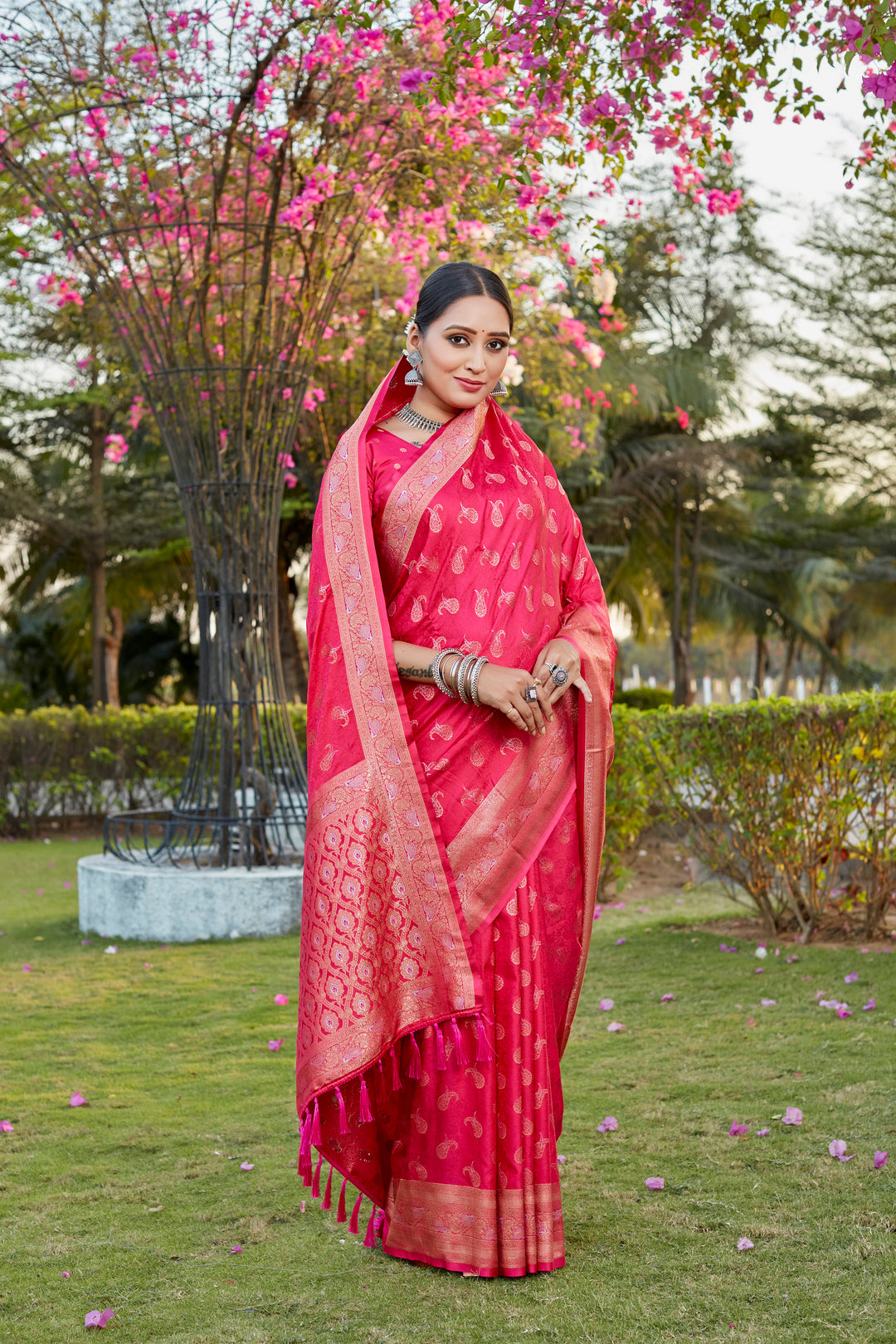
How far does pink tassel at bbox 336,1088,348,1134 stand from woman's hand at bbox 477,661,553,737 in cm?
80

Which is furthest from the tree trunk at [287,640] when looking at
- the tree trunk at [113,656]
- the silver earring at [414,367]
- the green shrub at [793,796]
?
the silver earring at [414,367]

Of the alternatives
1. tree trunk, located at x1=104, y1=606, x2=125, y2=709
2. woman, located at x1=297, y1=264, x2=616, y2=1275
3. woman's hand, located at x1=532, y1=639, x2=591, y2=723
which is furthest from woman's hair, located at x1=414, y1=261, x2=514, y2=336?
tree trunk, located at x1=104, y1=606, x2=125, y2=709

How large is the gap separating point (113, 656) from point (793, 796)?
15.4 m

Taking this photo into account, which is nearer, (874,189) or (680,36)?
(680,36)

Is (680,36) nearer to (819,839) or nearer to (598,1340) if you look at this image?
(819,839)

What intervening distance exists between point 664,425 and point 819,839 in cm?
1803

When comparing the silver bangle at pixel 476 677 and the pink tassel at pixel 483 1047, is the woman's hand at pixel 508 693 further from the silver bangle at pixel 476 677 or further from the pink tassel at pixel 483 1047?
the pink tassel at pixel 483 1047

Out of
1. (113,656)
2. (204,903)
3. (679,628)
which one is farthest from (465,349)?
(679,628)

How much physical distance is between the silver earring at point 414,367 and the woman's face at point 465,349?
0.10 ft

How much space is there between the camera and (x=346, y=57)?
20.2 feet

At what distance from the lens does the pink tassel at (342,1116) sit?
7.86ft

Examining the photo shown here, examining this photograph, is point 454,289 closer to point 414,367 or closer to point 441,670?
point 414,367

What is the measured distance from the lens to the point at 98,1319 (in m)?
2.31

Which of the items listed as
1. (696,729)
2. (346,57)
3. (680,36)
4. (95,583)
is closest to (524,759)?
(680,36)
